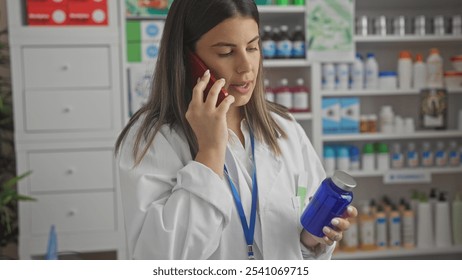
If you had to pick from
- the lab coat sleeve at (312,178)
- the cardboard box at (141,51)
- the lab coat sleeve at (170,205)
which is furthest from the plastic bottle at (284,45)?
the lab coat sleeve at (170,205)

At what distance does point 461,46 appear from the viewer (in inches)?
108

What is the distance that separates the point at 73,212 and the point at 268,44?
1.27m

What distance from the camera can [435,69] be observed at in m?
2.60

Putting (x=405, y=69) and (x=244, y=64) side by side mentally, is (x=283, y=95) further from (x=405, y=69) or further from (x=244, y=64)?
(x=244, y=64)

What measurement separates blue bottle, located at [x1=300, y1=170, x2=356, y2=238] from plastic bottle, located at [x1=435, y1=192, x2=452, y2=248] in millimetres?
2066

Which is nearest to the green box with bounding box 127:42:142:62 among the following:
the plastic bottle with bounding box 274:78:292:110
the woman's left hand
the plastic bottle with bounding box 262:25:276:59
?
the plastic bottle with bounding box 262:25:276:59

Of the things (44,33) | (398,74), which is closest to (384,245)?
(398,74)

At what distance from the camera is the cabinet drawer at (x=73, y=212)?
2.31 metres

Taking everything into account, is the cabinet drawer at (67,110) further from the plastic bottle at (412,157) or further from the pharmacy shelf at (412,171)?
the plastic bottle at (412,157)

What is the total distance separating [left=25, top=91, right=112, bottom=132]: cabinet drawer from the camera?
7.45 feet

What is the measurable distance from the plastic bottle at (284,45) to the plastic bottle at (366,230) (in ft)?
3.16

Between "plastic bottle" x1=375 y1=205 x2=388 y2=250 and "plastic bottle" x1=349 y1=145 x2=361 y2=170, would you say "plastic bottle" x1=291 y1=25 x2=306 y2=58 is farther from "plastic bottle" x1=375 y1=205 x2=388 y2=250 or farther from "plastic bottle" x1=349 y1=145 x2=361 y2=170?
"plastic bottle" x1=375 y1=205 x2=388 y2=250

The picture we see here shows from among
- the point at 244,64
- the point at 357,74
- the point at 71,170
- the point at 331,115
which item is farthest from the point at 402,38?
the point at 244,64

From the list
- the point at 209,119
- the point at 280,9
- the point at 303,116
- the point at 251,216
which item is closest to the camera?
the point at 209,119
